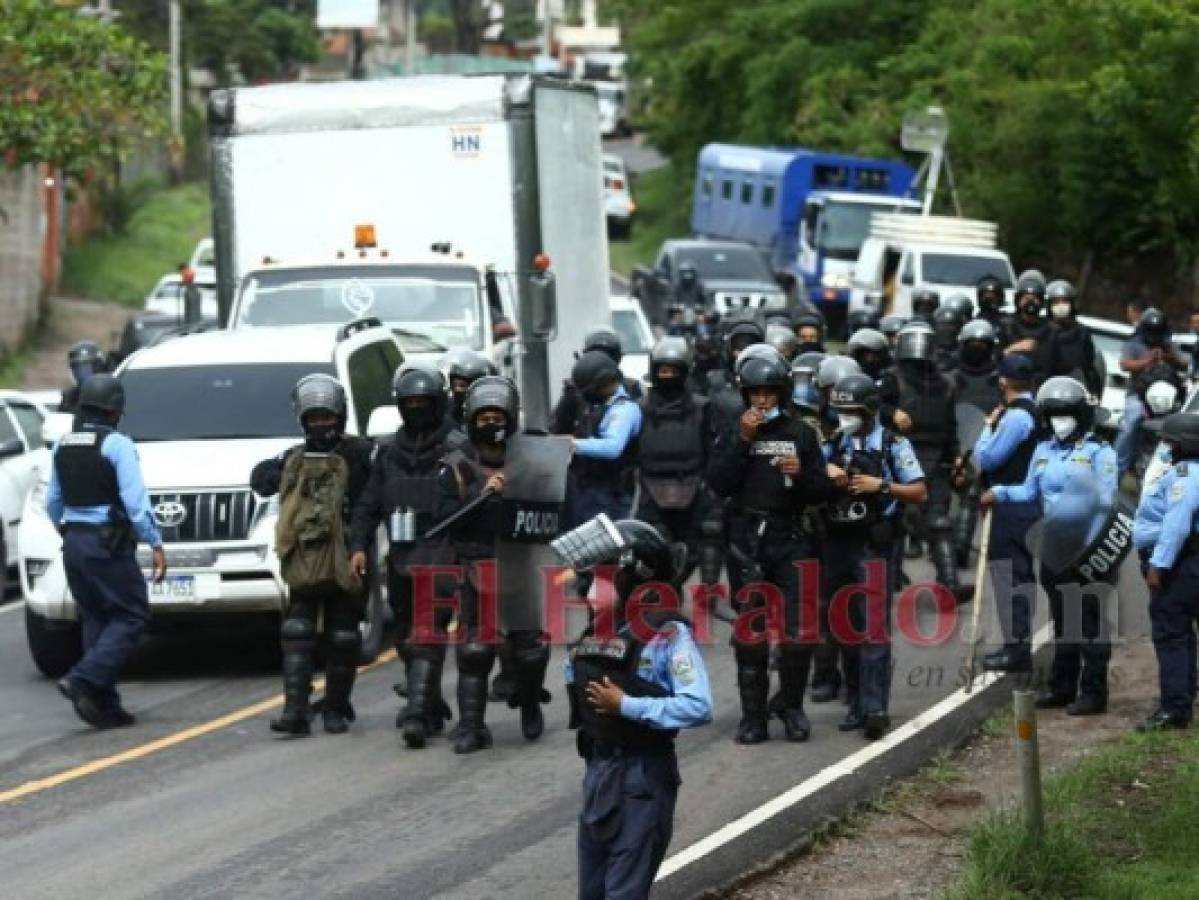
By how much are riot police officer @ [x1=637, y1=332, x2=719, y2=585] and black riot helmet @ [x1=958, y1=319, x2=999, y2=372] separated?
2.77m

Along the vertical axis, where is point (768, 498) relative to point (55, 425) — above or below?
above

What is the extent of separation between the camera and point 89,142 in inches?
1222

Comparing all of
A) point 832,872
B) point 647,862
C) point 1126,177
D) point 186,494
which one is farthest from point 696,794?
point 1126,177

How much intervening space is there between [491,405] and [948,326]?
7841 millimetres

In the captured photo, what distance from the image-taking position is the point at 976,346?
17641mm

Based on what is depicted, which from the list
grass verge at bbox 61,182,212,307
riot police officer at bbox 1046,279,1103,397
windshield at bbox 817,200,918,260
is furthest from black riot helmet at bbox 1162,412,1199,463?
grass verge at bbox 61,182,212,307

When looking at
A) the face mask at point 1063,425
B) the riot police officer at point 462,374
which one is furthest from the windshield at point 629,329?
the face mask at point 1063,425

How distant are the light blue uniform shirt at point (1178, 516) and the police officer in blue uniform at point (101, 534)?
16.4 feet

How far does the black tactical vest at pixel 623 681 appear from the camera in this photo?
8125 millimetres

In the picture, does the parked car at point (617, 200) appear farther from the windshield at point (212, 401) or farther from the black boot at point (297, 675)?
the black boot at point (297, 675)

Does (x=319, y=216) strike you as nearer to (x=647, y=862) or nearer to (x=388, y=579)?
(x=388, y=579)

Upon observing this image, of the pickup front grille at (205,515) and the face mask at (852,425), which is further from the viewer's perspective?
the pickup front grille at (205,515)

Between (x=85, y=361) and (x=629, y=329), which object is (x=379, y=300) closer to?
(x=85, y=361)

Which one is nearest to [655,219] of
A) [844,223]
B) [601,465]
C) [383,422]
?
[844,223]
